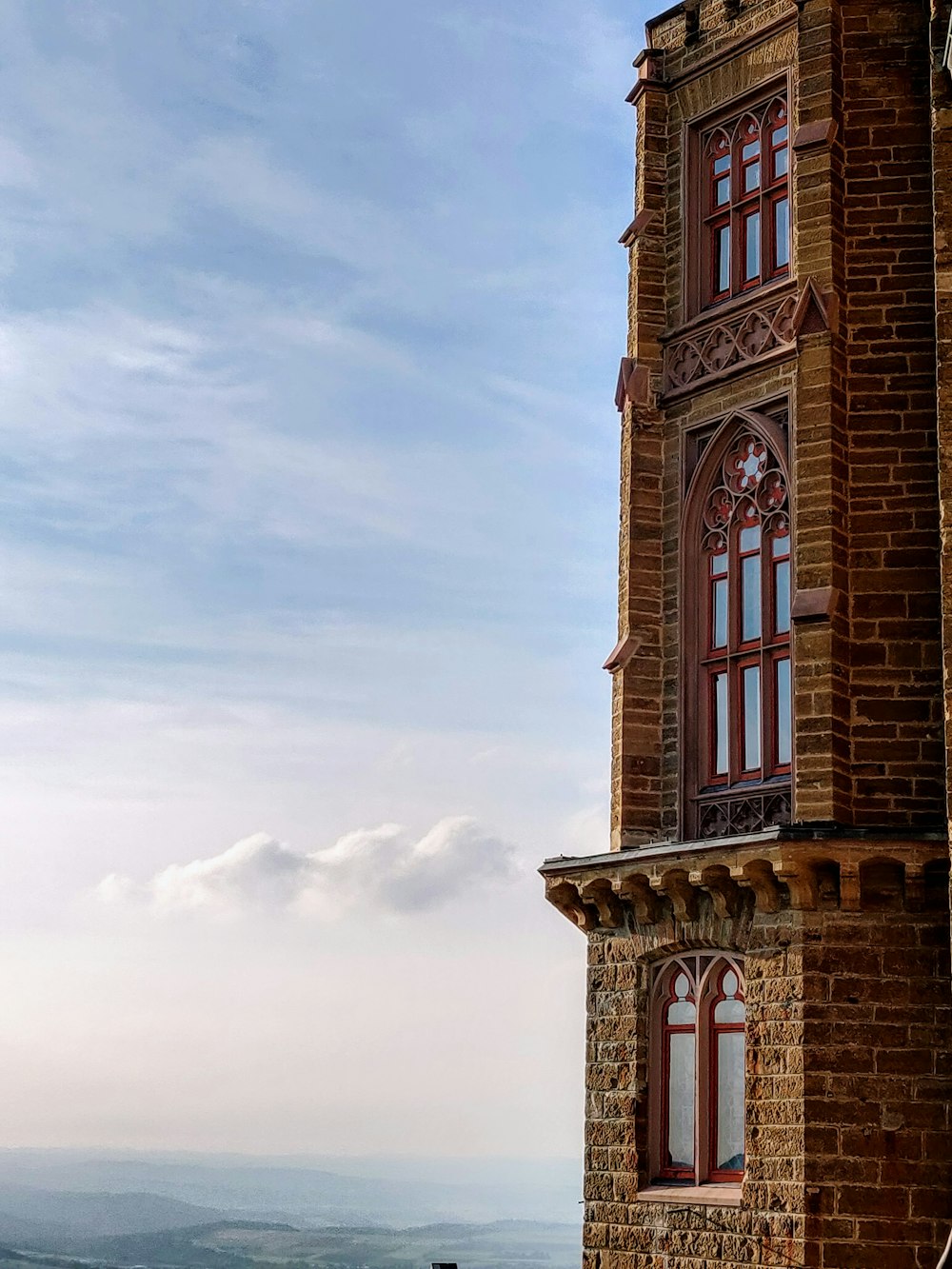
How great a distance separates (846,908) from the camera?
19.7 m

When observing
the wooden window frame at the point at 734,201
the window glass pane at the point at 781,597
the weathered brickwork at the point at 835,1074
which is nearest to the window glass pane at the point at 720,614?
the window glass pane at the point at 781,597

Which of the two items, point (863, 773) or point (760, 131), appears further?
point (760, 131)

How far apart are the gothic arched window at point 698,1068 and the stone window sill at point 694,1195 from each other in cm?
15

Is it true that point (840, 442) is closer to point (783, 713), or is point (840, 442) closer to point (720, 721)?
point (783, 713)

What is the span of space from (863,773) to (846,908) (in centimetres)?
164

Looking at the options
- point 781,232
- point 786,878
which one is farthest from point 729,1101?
point 781,232

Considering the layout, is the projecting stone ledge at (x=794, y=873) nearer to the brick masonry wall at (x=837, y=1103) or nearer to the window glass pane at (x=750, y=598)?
the brick masonry wall at (x=837, y=1103)

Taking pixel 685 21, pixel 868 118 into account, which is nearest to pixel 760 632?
pixel 868 118

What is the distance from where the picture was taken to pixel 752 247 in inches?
926

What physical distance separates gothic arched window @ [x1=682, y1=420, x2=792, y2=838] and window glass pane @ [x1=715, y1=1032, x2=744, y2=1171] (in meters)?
2.52

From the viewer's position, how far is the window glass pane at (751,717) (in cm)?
2178

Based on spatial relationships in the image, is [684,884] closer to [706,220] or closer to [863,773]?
[863,773]

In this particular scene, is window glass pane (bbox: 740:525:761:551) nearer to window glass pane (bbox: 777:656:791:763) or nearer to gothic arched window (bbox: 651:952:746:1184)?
window glass pane (bbox: 777:656:791:763)

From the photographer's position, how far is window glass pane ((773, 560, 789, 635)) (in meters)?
21.8
